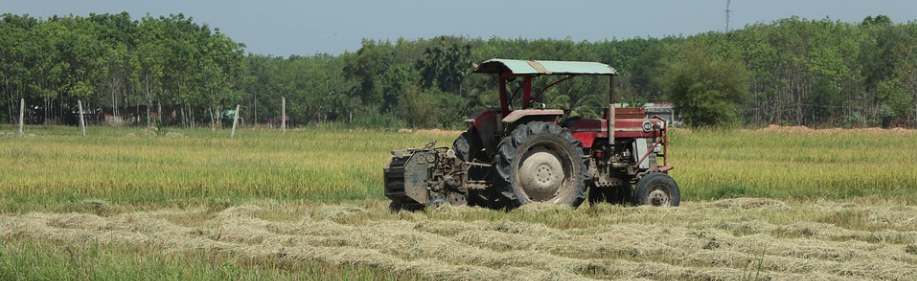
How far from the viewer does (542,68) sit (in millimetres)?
12195

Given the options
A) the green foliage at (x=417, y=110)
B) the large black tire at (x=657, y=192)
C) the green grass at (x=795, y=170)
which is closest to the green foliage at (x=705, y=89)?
the green foliage at (x=417, y=110)

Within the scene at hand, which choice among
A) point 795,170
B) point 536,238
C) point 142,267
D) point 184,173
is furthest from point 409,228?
point 795,170

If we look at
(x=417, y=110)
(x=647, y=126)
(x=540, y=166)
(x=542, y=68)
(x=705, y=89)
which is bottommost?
(x=540, y=166)

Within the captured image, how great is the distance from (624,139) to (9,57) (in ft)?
197

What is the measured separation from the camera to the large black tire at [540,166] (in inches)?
479

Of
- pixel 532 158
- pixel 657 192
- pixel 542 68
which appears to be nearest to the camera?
pixel 542 68

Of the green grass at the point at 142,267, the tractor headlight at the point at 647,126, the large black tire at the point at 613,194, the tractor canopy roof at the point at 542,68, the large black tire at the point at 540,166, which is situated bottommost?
the green grass at the point at 142,267

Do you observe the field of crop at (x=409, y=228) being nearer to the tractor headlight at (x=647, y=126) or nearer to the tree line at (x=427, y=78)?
the tractor headlight at (x=647, y=126)

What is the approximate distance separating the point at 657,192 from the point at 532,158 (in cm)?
158

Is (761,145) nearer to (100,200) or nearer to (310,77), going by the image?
(100,200)

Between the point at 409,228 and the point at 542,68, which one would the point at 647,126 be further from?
the point at 409,228

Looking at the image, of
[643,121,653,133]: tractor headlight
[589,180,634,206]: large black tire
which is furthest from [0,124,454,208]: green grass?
[643,121,653,133]: tractor headlight

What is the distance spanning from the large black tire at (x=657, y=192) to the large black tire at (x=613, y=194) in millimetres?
416

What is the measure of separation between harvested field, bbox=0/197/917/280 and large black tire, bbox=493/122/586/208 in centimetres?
33
